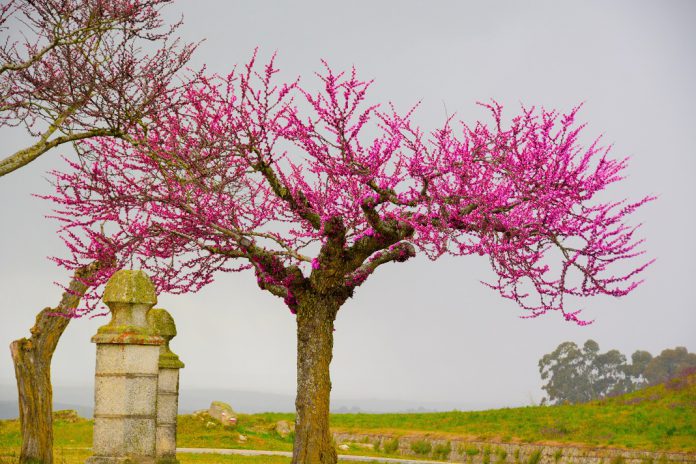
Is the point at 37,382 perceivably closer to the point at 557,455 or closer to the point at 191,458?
the point at 191,458

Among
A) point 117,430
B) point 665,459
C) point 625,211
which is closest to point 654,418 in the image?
point 665,459

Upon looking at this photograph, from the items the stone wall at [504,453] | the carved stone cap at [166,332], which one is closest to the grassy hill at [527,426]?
the stone wall at [504,453]

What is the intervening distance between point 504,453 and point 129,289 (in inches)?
732

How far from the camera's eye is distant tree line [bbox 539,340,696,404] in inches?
3044

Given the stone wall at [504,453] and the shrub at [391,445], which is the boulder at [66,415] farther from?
the shrub at [391,445]

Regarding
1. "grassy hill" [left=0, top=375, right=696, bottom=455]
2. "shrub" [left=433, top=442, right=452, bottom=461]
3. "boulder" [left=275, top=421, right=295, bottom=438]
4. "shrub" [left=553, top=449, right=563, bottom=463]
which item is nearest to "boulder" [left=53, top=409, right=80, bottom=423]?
"grassy hill" [left=0, top=375, right=696, bottom=455]

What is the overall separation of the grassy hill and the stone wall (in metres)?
0.61

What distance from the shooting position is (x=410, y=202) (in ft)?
52.1

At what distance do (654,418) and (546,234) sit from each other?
16.3 meters

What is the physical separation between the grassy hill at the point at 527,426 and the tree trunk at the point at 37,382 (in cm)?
664

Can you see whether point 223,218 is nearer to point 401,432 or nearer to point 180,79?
point 180,79

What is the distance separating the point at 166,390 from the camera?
48.2 ft

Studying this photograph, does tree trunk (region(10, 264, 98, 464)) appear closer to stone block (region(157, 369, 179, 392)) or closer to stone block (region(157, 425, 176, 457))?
stone block (region(157, 369, 179, 392))

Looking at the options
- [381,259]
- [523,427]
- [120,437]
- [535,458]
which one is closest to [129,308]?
[120,437]
